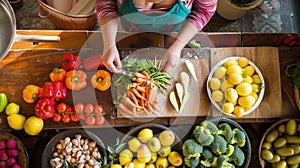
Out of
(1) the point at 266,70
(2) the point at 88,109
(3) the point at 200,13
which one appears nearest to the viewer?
(3) the point at 200,13

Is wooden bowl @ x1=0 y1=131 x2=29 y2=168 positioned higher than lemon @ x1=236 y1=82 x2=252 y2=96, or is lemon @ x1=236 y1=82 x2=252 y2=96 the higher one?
lemon @ x1=236 y1=82 x2=252 y2=96

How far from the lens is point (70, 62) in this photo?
5.75ft

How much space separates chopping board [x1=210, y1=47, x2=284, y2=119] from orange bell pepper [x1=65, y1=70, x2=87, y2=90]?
0.60 meters

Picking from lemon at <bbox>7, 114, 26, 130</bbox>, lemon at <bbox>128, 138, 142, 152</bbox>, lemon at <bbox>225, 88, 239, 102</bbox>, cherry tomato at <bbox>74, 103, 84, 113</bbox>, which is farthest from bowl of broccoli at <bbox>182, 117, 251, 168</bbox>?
lemon at <bbox>7, 114, 26, 130</bbox>

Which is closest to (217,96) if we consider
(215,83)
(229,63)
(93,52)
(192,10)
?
(215,83)

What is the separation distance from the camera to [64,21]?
6.39ft

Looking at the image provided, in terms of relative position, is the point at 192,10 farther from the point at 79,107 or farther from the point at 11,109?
the point at 11,109

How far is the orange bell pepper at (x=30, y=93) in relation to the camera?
5.70ft

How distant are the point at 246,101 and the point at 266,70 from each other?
0.23 m

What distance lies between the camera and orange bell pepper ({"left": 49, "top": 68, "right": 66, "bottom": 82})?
1.76m

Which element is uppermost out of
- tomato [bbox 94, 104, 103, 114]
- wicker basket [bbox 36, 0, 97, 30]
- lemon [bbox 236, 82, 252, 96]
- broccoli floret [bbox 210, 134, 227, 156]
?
wicker basket [bbox 36, 0, 97, 30]

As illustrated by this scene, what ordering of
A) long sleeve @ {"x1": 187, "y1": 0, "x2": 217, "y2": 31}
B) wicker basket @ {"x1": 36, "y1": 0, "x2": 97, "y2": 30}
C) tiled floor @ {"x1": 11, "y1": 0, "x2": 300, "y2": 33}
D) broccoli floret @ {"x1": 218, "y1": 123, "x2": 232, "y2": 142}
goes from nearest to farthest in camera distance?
1. long sleeve @ {"x1": 187, "y1": 0, "x2": 217, "y2": 31}
2. broccoli floret @ {"x1": 218, "y1": 123, "x2": 232, "y2": 142}
3. wicker basket @ {"x1": 36, "y1": 0, "x2": 97, "y2": 30}
4. tiled floor @ {"x1": 11, "y1": 0, "x2": 300, "y2": 33}

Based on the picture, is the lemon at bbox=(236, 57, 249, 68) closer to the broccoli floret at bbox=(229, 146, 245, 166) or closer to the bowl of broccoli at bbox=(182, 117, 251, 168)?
the bowl of broccoli at bbox=(182, 117, 251, 168)

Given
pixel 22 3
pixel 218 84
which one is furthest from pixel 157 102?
pixel 22 3
